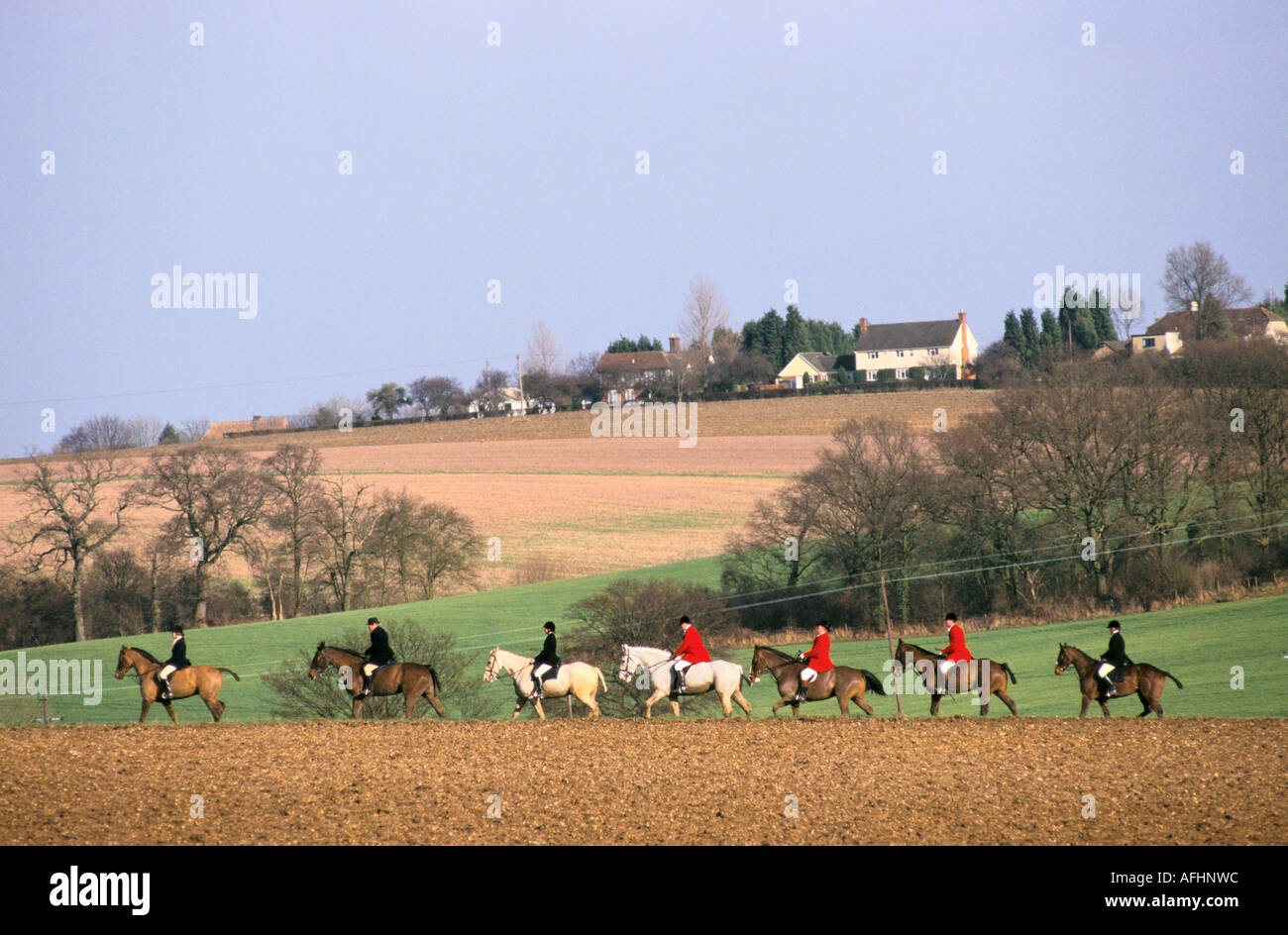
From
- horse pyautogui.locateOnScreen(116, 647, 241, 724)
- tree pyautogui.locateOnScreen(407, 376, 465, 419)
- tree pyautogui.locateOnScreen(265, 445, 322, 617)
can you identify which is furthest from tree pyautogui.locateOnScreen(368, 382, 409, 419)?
horse pyautogui.locateOnScreen(116, 647, 241, 724)

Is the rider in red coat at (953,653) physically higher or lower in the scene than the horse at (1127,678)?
higher

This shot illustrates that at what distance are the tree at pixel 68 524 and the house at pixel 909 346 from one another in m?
84.1

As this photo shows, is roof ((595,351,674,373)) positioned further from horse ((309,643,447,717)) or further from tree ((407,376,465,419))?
horse ((309,643,447,717))

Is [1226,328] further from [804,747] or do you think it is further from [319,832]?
[319,832]

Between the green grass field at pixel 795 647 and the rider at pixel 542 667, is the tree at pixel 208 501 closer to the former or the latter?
the green grass field at pixel 795 647

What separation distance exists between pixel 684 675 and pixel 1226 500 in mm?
37104

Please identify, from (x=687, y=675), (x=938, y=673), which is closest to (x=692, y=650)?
(x=687, y=675)

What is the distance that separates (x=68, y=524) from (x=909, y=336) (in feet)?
311

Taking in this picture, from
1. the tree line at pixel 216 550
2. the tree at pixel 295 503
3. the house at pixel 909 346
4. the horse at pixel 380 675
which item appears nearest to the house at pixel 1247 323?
the house at pixel 909 346

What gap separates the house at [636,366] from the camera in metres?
118

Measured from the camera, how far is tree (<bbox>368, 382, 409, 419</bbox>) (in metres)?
119

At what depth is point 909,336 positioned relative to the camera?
12962cm
